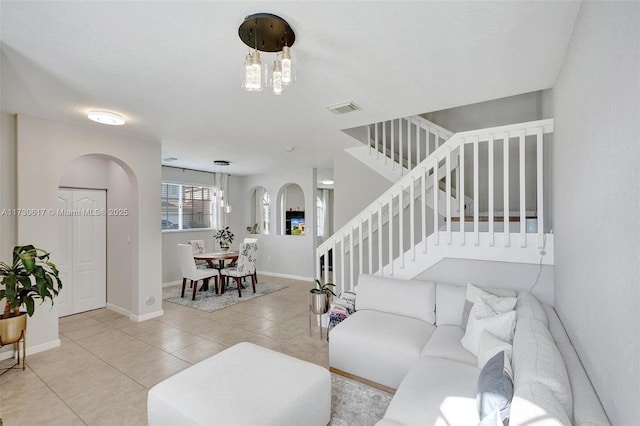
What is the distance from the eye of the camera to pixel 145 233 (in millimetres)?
→ 4219

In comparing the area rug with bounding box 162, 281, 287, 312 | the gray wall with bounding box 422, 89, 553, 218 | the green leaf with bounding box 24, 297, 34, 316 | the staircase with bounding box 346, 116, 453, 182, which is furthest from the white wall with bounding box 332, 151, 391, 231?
the green leaf with bounding box 24, 297, 34, 316

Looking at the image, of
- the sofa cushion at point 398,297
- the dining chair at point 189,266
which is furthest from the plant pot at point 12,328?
the sofa cushion at point 398,297

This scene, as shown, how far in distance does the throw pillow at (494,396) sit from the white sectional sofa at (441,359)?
2.6 inches

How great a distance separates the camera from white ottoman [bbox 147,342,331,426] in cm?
152

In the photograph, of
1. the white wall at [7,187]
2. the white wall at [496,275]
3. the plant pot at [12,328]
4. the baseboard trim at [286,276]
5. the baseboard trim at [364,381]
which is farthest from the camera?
the baseboard trim at [286,276]

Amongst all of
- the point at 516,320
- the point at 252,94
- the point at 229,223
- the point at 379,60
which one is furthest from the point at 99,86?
the point at 229,223

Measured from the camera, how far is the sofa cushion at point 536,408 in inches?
37.7

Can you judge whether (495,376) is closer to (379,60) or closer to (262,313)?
(379,60)

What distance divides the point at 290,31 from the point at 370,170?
3132mm

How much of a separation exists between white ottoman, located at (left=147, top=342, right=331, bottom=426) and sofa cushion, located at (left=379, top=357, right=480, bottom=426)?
0.49 metres

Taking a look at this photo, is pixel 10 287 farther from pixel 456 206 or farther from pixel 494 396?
pixel 456 206

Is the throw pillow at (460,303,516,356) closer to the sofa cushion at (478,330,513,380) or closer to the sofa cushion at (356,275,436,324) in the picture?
the sofa cushion at (478,330,513,380)

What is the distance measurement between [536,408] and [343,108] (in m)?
2.74

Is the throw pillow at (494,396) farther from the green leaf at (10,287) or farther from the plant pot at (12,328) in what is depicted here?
the plant pot at (12,328)
